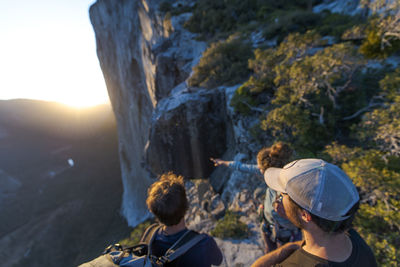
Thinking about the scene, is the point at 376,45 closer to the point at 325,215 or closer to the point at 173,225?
the point at 325,215

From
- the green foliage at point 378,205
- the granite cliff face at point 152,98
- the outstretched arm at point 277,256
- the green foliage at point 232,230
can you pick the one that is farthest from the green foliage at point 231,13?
the outstretched arm at point 277,256

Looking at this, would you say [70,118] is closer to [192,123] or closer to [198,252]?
[192,123]

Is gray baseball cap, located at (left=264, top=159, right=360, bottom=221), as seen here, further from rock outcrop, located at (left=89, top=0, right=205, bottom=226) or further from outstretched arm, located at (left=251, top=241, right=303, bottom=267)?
rock outcrop, located at (left=89, top=0, right=205, bottom=226)

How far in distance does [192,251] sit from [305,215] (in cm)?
107

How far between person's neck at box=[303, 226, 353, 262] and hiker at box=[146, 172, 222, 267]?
935mm

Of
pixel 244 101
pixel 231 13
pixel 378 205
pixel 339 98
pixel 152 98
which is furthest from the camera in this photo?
pixel 152 98

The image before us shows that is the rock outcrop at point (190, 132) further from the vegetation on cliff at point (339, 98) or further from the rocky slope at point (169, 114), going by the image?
the vegetation on cliff at point (339, 98)

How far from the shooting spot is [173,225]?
1.76 metres

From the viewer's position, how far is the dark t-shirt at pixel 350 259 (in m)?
0.99

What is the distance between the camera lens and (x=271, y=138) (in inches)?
234

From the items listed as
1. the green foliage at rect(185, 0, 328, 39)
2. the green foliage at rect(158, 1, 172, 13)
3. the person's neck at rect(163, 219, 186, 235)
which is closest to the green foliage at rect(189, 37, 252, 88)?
the green foliage at rect(185, 0, 328, 39)

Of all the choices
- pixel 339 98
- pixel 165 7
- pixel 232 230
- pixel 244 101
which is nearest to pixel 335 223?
pixel 232 230

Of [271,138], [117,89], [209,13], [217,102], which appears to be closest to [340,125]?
[271,138]

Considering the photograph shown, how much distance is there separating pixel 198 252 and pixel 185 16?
19145 mm
